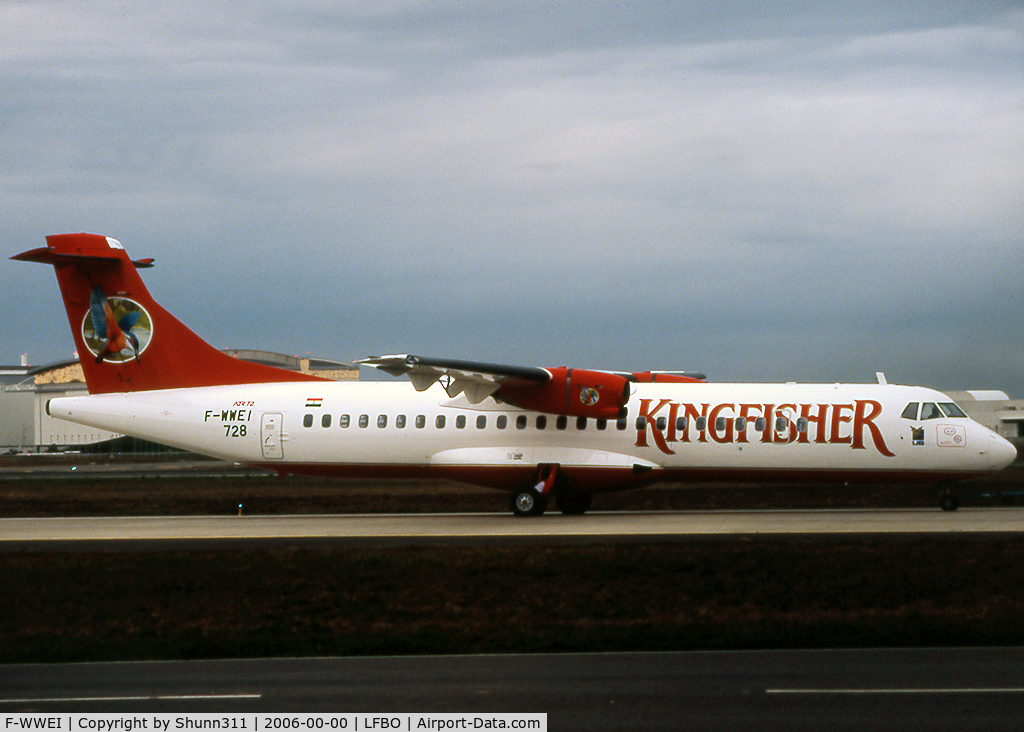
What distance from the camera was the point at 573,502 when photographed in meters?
26.8

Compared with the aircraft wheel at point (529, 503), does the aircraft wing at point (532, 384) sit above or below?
above

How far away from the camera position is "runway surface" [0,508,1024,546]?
2084 centimetres

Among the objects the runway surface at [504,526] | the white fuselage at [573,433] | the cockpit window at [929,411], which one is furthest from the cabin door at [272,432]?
the cockpit window at [929,411]

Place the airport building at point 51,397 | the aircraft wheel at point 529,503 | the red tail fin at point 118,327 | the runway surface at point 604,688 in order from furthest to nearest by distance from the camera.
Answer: the airport building at point 51,397, the red tail fin at point 118,327, the aircraft wheel at point 529,503, the runway surface at point 604,688

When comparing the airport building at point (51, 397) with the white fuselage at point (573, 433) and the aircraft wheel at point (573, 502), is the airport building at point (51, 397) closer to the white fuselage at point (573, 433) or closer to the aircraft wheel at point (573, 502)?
the white fuselage at point (573, 433)

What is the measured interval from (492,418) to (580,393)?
2554 mm

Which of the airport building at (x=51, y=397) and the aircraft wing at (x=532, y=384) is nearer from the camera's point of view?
the aircraft wing at (x=532, y=384)

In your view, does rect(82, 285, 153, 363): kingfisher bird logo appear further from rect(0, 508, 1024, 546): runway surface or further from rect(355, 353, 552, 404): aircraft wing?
rect(355, 353, 552, 404): aircraft wing

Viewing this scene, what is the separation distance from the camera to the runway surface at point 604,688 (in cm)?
802

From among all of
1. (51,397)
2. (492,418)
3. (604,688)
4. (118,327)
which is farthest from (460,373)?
(51,397)

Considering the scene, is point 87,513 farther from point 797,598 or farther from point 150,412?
point 797,598
